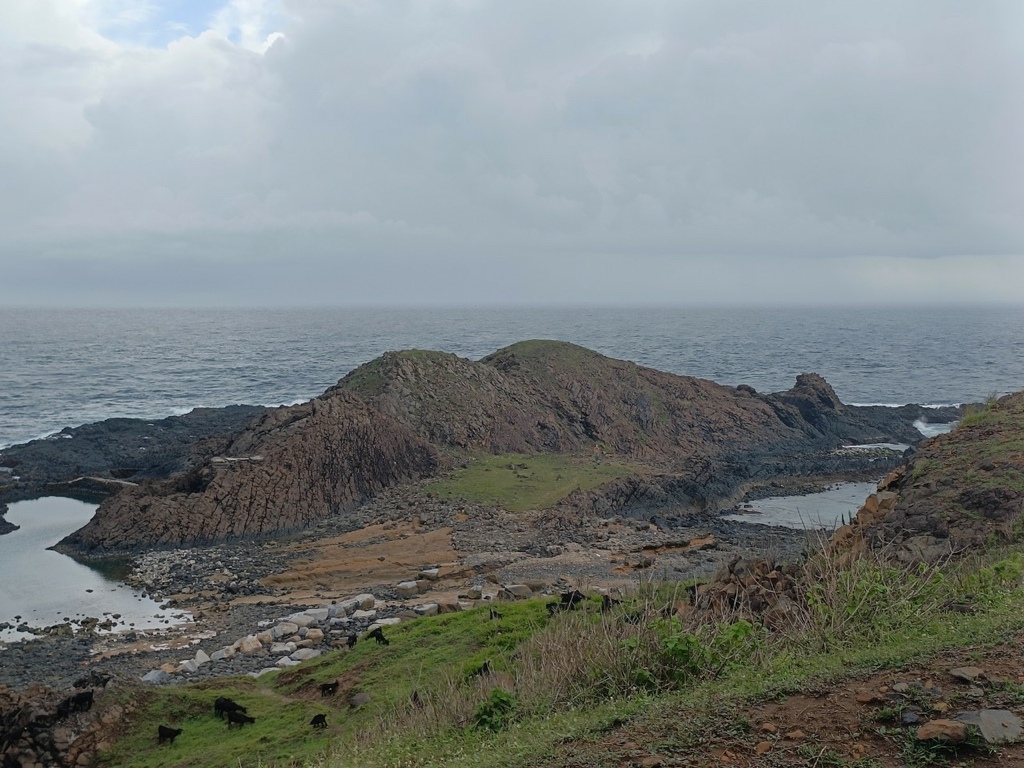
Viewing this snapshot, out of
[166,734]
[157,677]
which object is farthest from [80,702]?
[157,677]

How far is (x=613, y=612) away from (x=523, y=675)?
5.56 ft

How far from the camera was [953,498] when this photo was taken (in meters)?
15.5

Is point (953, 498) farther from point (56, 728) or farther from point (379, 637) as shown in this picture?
point (56, 728)

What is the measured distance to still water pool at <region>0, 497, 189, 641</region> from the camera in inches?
795

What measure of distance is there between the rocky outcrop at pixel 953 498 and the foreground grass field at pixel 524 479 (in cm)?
1355

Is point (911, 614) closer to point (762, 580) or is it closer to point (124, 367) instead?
point (762, 580)

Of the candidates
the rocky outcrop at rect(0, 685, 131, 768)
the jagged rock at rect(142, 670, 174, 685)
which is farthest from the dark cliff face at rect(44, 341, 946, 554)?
the rocky outcrop at rect(0, 685, 131, 768)

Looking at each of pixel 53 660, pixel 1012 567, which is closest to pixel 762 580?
pixel 1012 567

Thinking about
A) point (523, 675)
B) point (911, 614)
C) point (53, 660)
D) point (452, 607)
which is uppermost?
point (911, 614)

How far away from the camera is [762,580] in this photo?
10383 mm

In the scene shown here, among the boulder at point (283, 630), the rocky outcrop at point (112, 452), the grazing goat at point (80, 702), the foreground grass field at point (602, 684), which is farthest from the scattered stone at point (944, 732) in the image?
the rocky outcrop at point (112, 452)

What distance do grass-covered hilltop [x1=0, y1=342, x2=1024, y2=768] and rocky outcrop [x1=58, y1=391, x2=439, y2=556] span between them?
94 mm

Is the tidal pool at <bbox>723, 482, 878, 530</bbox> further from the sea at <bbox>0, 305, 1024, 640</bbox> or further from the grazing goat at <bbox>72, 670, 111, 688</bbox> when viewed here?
the grazing goat at <bbox>72, 670, 111, 688</bbox>

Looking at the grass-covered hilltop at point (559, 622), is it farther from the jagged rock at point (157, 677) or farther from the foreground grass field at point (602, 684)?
the jagged rock at point (157, 677)
